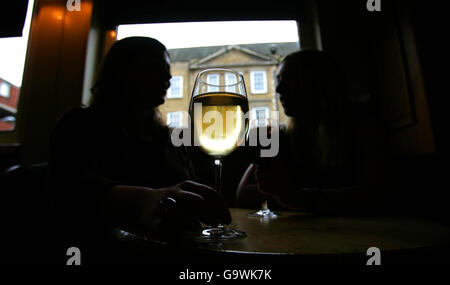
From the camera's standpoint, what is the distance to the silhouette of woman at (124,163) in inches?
17.3

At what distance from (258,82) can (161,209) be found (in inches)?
206

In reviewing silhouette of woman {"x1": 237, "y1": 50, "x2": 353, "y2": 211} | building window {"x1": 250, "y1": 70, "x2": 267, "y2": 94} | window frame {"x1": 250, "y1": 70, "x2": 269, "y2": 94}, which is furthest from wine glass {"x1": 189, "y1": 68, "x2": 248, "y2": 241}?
building window {"x1": 250, "y1": 70, "x2": 267, "y2": 94}

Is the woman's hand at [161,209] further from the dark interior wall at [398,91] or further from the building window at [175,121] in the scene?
the building window at [175,121]

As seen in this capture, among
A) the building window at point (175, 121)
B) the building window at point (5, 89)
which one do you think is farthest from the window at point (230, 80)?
the building window at point (5, 89)

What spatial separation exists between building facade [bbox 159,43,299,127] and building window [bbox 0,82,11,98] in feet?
6.02

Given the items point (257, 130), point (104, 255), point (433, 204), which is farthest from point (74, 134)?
point (433, 204)

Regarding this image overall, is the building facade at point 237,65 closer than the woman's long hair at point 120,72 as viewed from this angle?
No

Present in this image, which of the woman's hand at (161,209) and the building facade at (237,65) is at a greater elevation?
the building facade at (237,65)

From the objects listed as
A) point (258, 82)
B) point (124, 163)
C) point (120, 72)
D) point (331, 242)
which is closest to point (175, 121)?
point (120, 72)

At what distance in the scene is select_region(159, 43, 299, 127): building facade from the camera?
241cm

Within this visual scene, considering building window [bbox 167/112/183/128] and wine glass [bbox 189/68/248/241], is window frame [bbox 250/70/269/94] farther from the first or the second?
wine glass [bbox 189/68/248/241]

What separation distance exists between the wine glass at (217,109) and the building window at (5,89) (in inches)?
127

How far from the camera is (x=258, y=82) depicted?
5309 millimetres
